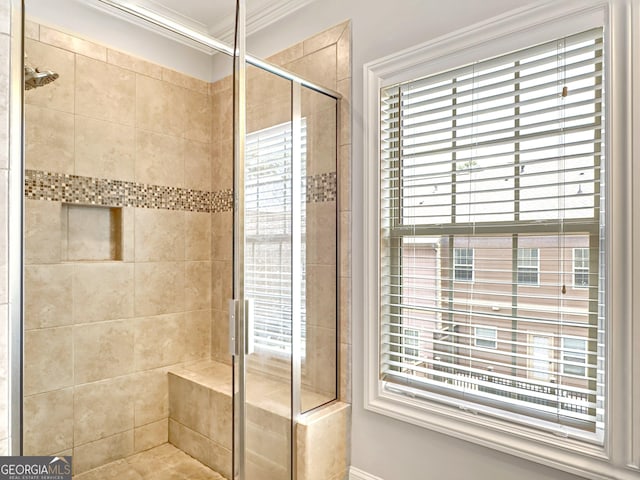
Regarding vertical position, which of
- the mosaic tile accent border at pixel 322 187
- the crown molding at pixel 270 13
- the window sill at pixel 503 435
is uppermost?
the crown molding at pixel 270 13

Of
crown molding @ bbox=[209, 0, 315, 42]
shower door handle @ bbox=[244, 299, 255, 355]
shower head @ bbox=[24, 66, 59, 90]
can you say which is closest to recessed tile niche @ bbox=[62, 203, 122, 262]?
shower head @ bbox=[24, 66, 59, 90]

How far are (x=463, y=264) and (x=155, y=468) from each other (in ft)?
4.53

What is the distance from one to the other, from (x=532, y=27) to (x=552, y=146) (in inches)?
16.5

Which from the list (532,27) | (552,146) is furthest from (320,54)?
(552,146)

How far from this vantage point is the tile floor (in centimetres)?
120

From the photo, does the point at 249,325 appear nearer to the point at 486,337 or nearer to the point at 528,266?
the point at 486,337

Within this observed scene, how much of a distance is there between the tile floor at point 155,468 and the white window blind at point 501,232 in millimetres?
877

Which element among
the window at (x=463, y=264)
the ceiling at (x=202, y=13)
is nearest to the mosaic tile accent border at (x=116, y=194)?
the ceiling at (x=202, y=13)

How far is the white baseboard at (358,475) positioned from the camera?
5.66ft

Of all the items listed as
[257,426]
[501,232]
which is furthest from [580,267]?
[257,426]

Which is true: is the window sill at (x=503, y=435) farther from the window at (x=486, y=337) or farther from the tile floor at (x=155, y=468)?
the tile floor at (x=155, y=468)

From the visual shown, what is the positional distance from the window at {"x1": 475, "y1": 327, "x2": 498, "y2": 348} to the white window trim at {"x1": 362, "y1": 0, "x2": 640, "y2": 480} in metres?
0.26

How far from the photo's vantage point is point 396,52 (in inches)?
64.7

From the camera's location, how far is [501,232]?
Answer: 143cm
